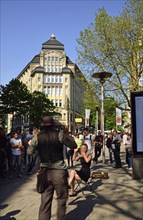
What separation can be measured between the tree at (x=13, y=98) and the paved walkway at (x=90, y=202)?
1438 inches

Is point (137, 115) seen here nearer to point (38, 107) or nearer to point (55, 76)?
point (38, 107)

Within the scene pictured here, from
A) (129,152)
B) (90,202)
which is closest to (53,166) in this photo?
(90,202)

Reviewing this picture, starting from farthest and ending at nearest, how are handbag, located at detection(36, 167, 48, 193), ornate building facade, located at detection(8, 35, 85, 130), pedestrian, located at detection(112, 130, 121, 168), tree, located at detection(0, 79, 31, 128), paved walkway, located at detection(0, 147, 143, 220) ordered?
ornate building facade, located at detection(8, 35, 85, 130), tree, located at detection(0, 79, 31, 128), pedestrian, located at detection(112, 130, 121, 168), paved walkway, located at detection(0, 147, 143, 220), handbag, located at detection(36, 167, 48, 193)

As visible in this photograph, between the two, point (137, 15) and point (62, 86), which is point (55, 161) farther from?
point (62, 86)

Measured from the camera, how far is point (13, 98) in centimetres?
4453

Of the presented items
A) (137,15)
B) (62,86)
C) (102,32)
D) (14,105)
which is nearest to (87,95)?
(102,32)

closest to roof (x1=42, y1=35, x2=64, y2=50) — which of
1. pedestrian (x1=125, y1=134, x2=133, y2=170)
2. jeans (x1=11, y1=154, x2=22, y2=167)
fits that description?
pedestrian (x1=125, y1=134, x2=133, y2=170)

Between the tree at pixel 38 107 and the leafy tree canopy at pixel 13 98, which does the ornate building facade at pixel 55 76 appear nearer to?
the tree at pixel 38 107

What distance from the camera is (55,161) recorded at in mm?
4289

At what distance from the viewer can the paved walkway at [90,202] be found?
5.34 metres

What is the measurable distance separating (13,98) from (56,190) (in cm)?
4140

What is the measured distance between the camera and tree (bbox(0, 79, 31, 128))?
4450 centimetres

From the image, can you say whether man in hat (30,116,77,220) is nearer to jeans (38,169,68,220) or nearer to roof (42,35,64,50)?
jeans (38,169,68,220)

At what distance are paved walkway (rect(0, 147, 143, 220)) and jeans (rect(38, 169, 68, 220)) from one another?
3.37 feet
